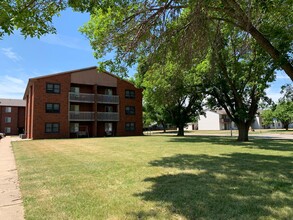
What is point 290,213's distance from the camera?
463 centimetres

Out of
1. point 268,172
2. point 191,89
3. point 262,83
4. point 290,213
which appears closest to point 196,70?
point 191,89

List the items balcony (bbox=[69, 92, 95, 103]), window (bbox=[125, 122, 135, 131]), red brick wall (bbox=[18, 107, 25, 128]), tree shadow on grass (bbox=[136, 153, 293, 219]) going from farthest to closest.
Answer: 1. red brick wall (bbox=[18, 107, 25, 128])
2. window (bbox=[125, 122, 135, 131])
3. balcony (bbox=[69, 92, 95, 103])
4. tree shadow on grass (bbox=[136, 153, 293, 219])

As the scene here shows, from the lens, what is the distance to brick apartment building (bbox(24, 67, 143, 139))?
34469 millimetres

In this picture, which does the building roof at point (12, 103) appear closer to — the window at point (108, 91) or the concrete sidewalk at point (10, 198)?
the window at point (108, 91)

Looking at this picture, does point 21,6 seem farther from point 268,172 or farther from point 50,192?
point 268,172

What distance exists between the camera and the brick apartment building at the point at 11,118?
58000 mm

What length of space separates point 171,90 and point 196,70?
3695mm

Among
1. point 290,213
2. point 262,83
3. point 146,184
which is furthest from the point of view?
point 262,83

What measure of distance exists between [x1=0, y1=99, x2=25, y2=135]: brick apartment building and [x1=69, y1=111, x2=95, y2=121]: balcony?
94.5 ft

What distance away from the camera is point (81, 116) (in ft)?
122

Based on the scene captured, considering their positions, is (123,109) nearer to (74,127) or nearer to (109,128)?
(109,128)

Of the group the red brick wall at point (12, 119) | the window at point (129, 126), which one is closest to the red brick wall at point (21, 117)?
the red brick wall at point (12, 119)

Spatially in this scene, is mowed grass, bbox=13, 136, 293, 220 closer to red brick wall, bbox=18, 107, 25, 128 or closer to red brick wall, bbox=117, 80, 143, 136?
red brick wall, bbox=117, 80, 143, 136

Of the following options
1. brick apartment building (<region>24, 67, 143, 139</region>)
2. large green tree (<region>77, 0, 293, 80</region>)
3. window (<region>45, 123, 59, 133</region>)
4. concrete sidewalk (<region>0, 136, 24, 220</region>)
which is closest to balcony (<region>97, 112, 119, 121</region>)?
brick apartment building (<region>24, 67, 143, 139</region>)
